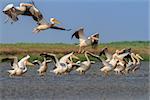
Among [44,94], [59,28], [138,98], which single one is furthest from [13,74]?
[59,28]

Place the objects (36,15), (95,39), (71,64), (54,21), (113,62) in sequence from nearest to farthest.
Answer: (36,15), (54,21), (95,39), (71,64), (113,62)

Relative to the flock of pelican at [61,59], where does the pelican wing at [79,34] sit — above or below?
above

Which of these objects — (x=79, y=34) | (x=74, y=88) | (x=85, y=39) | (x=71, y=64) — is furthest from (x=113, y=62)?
(x=74, y=88)

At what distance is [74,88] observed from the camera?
14.4 meters

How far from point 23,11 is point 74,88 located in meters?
4.27

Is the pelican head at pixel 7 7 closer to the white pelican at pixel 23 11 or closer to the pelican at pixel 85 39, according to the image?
the white pelican at pixel 23 11

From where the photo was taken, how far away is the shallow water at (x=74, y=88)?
42.1 feet

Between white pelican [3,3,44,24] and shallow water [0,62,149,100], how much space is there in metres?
2.25

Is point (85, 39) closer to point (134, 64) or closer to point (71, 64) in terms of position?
point (71, 64)

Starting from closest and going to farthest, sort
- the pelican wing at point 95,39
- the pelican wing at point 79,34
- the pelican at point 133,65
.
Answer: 1. the pelican wing at point 95,39
2. the pelican wing at point 79,34
3. the pelican at point 133,65

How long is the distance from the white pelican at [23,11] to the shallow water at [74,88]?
2251 mm

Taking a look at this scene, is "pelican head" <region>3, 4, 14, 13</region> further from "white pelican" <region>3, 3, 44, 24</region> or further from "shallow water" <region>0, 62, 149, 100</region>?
"shallow water" <region>0, 62, 149, 100</region>

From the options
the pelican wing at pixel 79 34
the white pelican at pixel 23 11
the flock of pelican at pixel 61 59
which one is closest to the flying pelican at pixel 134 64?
the flock of pelican at pixel 61 59

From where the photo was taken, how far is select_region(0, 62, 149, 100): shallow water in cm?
1282
